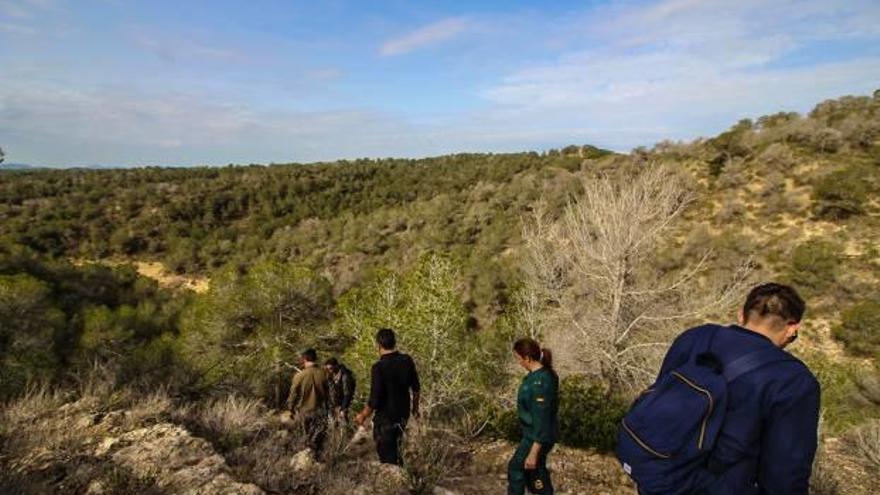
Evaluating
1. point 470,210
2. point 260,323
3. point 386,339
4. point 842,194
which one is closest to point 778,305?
point 386,339

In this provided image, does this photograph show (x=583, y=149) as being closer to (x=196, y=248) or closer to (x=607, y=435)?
(x=196, y=248)

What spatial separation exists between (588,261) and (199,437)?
7.32m

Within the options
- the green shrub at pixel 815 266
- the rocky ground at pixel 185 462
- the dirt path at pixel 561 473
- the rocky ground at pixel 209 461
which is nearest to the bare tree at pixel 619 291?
the dirt path at pixel 561 473

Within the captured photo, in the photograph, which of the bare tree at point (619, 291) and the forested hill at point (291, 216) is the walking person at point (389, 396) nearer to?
the bare tree at point (619, 291)

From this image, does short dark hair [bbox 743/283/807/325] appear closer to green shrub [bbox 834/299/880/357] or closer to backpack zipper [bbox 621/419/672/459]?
backpack zipper [bbox 621/419/672/459]

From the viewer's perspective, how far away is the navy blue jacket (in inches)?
77.9

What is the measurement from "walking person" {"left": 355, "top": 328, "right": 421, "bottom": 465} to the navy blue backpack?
10.6 ft

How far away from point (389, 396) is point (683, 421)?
3.51 meters

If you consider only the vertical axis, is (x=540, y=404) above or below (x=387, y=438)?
above

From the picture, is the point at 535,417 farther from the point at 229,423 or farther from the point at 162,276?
the point at 162,276

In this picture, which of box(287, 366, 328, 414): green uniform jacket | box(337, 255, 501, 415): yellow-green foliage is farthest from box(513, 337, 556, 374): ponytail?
box(337, 255, 501, 415): yellow-green foliage

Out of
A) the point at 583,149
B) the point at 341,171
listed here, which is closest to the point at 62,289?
the point at 341,171

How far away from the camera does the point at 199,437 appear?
203 inches

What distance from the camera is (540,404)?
4234mm
